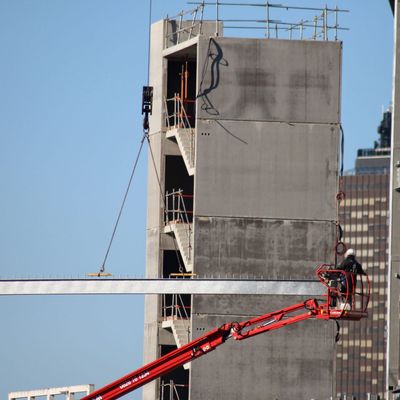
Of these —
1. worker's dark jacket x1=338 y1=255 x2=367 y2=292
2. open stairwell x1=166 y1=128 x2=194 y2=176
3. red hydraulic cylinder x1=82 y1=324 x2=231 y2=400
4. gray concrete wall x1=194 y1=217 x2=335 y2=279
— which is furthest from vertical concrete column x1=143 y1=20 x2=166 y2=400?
worker's dark jacket x1=338 y1=255 x2=367 y2=292

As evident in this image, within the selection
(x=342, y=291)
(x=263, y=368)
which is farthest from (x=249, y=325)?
(x=263, y=368)

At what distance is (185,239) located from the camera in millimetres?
72312

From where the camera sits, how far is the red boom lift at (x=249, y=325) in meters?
43.0

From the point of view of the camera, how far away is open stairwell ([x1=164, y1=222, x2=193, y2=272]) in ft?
235

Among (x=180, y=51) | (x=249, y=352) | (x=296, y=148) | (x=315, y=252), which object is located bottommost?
(x=249, y=352)

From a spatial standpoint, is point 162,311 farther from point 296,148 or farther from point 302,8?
point 302,8

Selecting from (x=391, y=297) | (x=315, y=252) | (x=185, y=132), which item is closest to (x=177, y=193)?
(x=185, y=132)

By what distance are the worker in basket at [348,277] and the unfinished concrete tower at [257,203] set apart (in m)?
27.1

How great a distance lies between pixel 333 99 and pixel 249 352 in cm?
1247

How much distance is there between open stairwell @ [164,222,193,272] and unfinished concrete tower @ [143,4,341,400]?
8cm

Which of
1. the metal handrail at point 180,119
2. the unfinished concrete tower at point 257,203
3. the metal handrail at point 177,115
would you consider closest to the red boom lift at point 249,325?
the unfinished concrete tower at point 257,203

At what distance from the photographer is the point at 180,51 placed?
75.1 metres

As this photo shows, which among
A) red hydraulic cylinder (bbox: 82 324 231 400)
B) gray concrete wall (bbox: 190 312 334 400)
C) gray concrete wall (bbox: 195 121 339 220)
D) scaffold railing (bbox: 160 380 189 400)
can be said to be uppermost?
gray concrete wall (bbox: 195 121 339 220)

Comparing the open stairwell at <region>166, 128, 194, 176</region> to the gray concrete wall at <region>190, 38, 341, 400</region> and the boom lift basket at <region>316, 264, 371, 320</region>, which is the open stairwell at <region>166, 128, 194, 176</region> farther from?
the boom lift basket at <region>316, 264, 371, 320</region>
